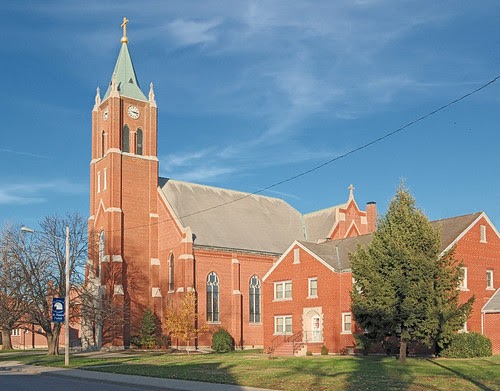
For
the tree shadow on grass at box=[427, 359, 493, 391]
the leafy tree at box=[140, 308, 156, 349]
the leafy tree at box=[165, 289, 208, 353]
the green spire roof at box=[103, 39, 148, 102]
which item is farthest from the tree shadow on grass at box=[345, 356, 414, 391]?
the green spire roof at box=[103, 39, 148, 102]

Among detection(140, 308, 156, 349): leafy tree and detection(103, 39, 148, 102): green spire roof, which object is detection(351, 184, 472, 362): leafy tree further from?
detection(103, 39, 148, 102): green spire roof

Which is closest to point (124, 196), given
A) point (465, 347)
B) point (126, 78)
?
point (126, 78)

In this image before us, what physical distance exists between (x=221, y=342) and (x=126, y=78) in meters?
26.7

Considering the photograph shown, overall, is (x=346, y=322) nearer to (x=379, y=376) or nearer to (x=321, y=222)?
(x=379, y=376)

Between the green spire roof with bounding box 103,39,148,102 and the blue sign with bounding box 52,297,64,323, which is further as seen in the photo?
the green spire roof with bounding box 103,39,148,102

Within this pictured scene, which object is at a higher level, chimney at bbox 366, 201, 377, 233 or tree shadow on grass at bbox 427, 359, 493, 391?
chimney at bbox 366, 201, 377, 233

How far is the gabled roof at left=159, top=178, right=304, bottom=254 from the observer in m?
59.2

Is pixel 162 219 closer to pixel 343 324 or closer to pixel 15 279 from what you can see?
pixel 15 279

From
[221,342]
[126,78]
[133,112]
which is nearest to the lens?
[221,342]

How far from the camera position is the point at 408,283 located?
29.7 m

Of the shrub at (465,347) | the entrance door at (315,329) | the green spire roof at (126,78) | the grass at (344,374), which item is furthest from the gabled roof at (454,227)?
the green spire roof at (126,78)

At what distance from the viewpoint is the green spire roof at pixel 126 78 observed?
200 ft

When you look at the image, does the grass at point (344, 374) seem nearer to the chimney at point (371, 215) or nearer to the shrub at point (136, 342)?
the shrub at point (136, 342)

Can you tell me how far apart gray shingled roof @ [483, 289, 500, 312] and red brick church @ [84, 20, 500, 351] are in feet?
41.1
